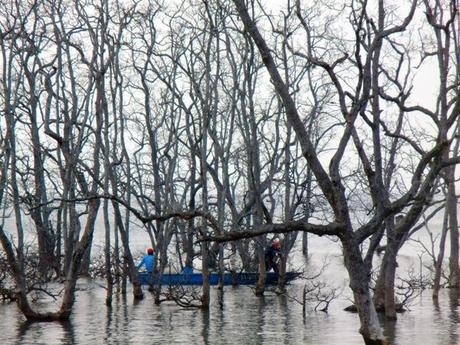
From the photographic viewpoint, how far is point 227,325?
1978cm

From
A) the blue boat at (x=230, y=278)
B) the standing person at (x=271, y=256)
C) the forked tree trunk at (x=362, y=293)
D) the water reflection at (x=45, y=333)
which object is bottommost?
the water reflection at (x=45, y=333)

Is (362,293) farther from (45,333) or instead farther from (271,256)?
(271,256)

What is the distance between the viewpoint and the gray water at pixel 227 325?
16.8 m

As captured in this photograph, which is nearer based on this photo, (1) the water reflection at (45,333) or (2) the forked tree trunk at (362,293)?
(2) the forked tree trunk at (362,293)

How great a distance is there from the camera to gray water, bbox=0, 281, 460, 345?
663 inches

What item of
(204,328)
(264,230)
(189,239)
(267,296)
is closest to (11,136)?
(204,328)

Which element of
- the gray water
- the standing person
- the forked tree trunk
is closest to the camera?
the forked tree trunk

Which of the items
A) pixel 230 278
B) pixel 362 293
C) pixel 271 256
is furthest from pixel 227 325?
pixel 230 278

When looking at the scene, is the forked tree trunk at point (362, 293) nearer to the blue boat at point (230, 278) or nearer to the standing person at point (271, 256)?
the blue boat at point (230, 278)

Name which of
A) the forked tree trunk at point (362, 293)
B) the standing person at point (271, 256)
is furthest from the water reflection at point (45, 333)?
the standing person at point (271, 256)

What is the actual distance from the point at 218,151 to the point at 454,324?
11.5 m

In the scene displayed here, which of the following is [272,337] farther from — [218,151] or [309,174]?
[309,174]

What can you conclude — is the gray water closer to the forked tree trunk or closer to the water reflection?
the water reflection

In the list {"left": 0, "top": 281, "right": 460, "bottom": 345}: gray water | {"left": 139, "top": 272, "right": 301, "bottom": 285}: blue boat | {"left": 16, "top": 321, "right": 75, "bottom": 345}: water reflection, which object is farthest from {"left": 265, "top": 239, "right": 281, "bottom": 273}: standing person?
{"left": 16, "top": 321, "right": 75, "bottom": 345}: water reflection
